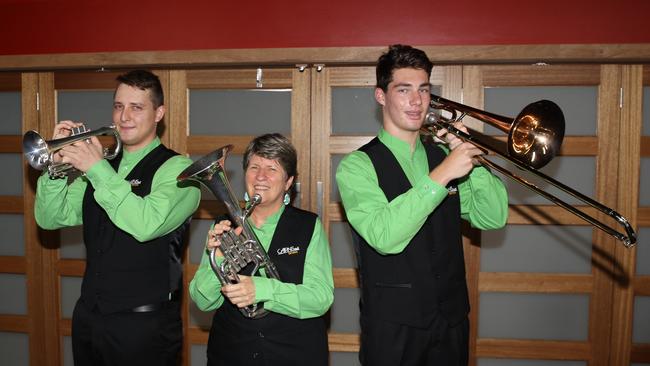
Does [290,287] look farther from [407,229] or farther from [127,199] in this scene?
[127,199]

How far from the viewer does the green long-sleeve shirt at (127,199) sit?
6.95ft

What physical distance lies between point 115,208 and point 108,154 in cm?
41

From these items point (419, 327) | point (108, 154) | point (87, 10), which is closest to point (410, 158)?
point (419, 327)

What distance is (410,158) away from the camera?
2197 mm

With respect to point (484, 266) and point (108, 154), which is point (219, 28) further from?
point (484, 266)

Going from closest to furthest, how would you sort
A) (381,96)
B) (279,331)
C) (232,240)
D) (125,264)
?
(232,240)
(279,331)
(381,96)
(125,264)

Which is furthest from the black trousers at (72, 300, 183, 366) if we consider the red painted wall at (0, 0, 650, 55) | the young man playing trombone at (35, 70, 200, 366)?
the red painted wall at (0, 0, 650, 55)

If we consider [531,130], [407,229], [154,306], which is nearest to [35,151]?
[154,306]

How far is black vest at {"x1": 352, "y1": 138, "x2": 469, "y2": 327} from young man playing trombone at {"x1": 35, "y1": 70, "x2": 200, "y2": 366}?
85 cm

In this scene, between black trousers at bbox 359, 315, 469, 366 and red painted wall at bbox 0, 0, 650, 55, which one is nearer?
black trousers at bbox 359, 315, 469, 366

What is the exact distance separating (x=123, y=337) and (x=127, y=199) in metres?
0.60

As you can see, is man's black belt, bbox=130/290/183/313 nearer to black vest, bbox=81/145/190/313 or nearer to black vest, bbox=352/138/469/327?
black vest, bbox=81/145/190/313

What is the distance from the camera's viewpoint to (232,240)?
1969 millimetres

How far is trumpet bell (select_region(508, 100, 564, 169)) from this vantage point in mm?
2125
